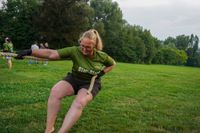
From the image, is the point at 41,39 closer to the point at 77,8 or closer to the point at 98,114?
the point at 77,8

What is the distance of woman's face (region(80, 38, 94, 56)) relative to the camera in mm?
6479

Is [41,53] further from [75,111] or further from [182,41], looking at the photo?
[182,41]

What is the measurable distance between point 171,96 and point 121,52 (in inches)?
2874

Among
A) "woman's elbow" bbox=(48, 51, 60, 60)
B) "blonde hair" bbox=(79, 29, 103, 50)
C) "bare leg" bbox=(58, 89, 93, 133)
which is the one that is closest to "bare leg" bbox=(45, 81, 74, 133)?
"bare leg" bbox=(58, 89, 93, 133)

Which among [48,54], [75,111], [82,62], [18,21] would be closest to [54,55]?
[48,54]

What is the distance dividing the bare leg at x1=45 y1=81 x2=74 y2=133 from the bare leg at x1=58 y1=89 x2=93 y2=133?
29 cm

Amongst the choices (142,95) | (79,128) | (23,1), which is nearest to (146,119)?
(79,128)

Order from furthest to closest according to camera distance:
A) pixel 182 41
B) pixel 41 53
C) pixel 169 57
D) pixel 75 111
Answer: pixel 182 41 < pixel 169 57 < pixel 41 53 < pixel 75 111

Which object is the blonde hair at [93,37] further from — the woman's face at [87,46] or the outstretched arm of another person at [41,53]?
the outstretched arm of another person at [41,53]

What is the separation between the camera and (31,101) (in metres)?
10.1

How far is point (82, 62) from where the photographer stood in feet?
21.9

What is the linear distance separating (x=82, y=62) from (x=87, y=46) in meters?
0.34

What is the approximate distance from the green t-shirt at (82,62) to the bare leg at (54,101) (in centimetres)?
30

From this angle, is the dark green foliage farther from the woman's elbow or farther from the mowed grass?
the woman's elbow
